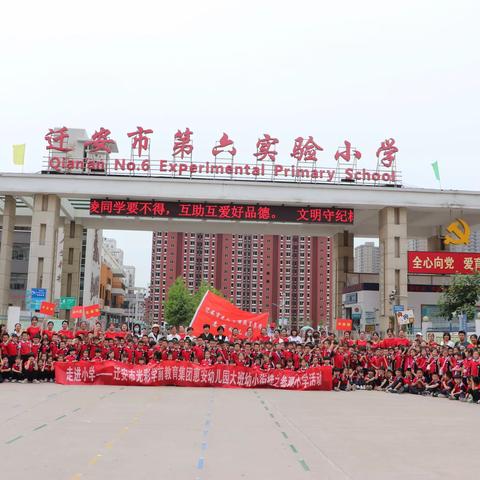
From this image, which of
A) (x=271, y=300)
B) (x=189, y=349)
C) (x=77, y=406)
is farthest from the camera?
(x=271, y=300)

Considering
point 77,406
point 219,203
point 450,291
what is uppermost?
point 219,203

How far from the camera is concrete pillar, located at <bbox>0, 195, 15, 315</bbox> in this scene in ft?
115

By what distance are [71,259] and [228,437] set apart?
1324 inches

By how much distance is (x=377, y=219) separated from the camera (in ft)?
135

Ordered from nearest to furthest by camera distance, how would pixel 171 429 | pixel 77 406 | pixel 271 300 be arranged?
pixel 171 429, pixel 77 406, pixel 271 300

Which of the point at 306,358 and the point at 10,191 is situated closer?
the point at 306,358

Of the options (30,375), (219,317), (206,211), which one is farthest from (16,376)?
(206,211)

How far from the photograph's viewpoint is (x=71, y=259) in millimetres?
42375

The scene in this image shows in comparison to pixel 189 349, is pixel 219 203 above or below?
above

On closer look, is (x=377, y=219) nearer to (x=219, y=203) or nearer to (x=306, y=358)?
(x=219, y=203)

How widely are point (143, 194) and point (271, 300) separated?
133470 millimetres

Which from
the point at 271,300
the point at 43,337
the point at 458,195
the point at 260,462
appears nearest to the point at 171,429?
the point at 260,462

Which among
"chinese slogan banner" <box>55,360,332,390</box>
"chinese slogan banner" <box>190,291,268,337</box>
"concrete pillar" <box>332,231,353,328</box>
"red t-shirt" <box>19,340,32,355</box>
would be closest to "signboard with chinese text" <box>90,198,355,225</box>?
"concrete pillar" <box>332,231,353,328</box>

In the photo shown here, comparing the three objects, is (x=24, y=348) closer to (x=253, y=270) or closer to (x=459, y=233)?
(x=459, y=233)
